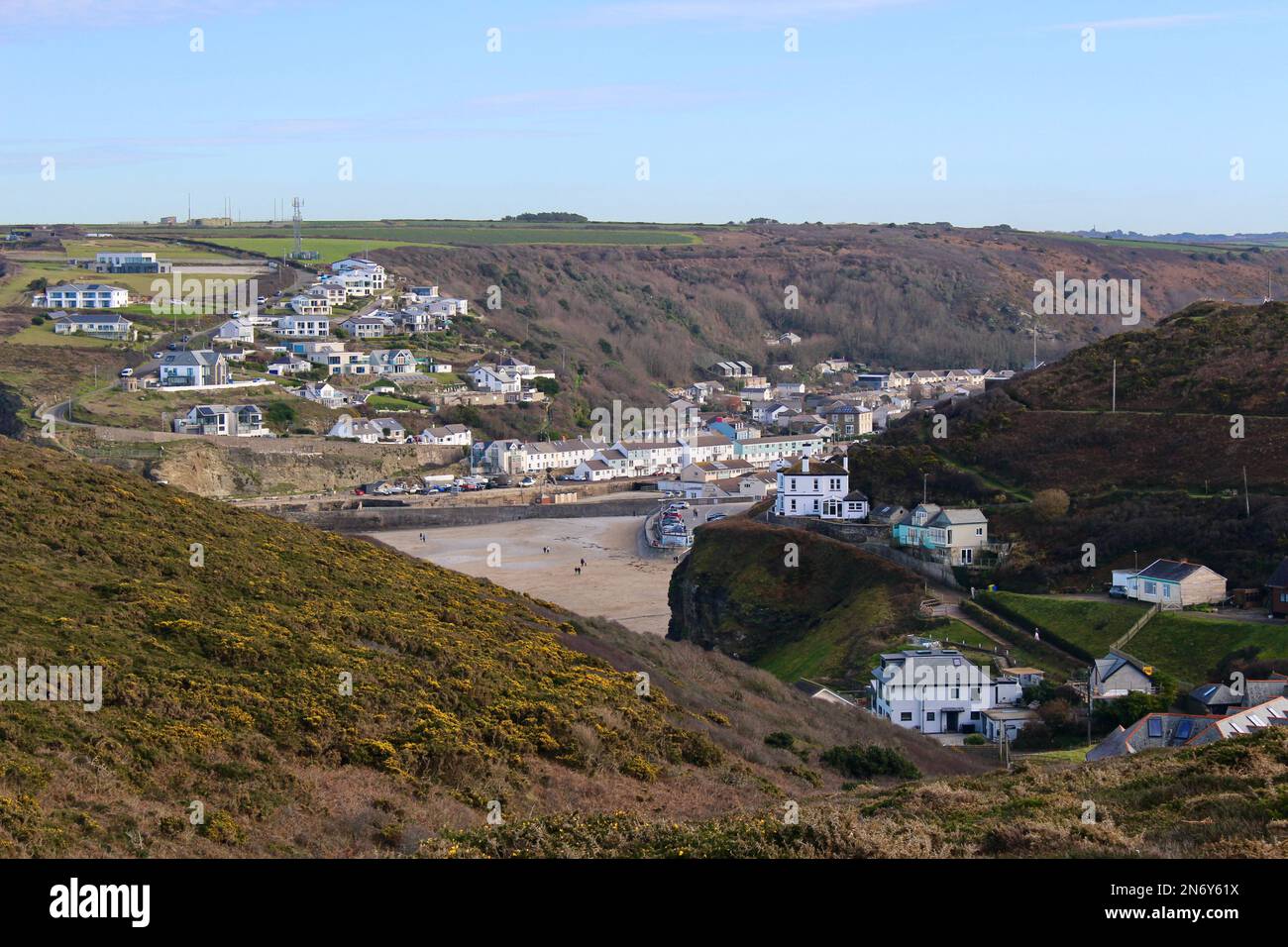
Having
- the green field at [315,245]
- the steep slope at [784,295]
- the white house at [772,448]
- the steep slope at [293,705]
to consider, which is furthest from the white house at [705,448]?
the green field at [315,245]

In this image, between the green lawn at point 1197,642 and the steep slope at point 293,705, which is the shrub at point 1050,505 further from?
the steep slope at point 293,705

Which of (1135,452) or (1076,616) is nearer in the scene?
(1076,616)

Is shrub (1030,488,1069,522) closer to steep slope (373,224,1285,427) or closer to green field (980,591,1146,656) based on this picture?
green field (980,591,1146,656)

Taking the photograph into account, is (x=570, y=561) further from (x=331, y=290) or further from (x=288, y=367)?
(x=331, y=290)

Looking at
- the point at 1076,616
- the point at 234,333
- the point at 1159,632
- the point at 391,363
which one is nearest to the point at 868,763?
the point at 1159,632

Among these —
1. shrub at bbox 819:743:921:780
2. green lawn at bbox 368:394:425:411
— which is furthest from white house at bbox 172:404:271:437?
shrub at bbox 819:743:921:780
